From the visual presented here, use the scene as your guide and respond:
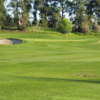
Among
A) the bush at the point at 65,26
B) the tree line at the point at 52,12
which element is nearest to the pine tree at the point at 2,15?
the tree line at the point at 52,12

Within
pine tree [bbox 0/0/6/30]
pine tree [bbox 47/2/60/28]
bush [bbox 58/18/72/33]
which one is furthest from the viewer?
pine tree [bbox 47/2/60/28]

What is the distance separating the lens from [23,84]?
11.7m

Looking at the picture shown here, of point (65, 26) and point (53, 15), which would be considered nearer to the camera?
point (65, 26)

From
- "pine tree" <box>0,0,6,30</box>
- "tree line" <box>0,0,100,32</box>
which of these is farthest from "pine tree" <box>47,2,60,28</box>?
"pine tree" <box>0,0,6,30</box>

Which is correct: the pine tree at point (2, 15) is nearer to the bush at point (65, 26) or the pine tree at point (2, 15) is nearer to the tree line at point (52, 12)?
the tree line at point (52, 12)

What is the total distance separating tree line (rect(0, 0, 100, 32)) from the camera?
88.2 m

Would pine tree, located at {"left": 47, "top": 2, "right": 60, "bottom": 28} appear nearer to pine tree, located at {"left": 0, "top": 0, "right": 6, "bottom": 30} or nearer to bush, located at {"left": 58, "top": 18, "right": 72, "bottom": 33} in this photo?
bush, located at {"left": 58, "top": 18, "right": 72, "bottom": 33}

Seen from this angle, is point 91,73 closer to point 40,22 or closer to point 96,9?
point 40,22

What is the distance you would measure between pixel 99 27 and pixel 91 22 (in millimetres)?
5743

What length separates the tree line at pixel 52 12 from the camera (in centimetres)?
8825

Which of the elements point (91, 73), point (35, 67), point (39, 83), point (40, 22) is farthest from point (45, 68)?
point (40, 22)

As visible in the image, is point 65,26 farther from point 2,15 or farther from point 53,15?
point 2,15

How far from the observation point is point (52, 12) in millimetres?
97938

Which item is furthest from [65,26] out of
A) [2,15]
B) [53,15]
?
[2,15]
